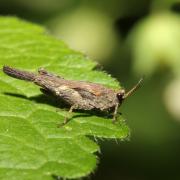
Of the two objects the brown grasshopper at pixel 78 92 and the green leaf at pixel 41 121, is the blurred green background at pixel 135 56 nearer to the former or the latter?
the green leaf at pixel 41 121

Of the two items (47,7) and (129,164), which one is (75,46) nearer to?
(47,7)

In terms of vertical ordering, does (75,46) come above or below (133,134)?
above

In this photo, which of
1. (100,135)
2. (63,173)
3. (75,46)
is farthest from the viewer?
(75,46)

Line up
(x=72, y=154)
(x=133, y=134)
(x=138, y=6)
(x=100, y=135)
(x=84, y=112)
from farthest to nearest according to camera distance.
→ (x=133, y=134)
(x=138, y=6)
(x=84, y=112)
(x=100, y=135)
(x=72, y=154)

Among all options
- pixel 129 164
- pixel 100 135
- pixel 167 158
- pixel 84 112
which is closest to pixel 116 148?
pixel 129 164

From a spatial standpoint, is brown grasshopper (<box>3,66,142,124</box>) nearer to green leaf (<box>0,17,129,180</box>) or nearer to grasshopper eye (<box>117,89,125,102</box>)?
grasshopper eye (<box>117,89,125,102</box>)

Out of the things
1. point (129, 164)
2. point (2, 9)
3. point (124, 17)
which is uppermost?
point (124, 17)

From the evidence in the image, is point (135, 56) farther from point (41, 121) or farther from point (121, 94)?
point (41, 121)

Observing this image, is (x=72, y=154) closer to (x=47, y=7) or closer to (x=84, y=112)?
(x=84, y=112)

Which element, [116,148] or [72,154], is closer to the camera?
[72,154]
